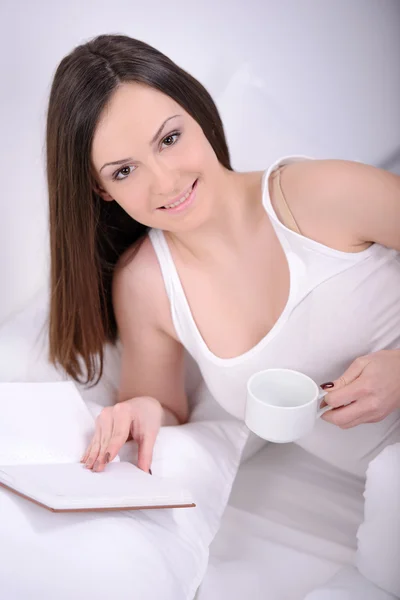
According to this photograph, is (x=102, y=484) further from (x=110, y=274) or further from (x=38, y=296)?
(x=38, y=296)

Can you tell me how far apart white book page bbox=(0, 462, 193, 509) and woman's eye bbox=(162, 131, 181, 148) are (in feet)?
1.49

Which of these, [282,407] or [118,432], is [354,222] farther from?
[118,432]

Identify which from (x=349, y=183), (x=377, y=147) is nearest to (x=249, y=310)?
(x=349, y=183)

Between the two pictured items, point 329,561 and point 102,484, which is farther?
point 329,561

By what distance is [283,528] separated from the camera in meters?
1.06

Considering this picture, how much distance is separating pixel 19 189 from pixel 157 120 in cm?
43

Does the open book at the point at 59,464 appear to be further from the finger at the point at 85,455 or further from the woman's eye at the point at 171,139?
the woman's eye at the point at 171,139

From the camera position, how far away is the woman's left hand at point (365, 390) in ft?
2.77

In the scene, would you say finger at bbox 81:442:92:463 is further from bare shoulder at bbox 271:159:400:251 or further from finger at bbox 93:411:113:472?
bare shoulder at bbox 271:159:400:251

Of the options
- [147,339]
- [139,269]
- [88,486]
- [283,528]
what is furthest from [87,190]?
[283,528]

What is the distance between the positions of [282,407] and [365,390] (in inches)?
5.9

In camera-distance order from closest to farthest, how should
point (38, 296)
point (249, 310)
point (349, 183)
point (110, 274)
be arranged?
point (349, 183)
point (249, 310)
point (110, 274)
point (38, 296)

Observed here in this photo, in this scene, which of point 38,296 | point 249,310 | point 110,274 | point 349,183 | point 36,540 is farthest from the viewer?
point 38,296

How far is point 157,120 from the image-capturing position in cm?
89
